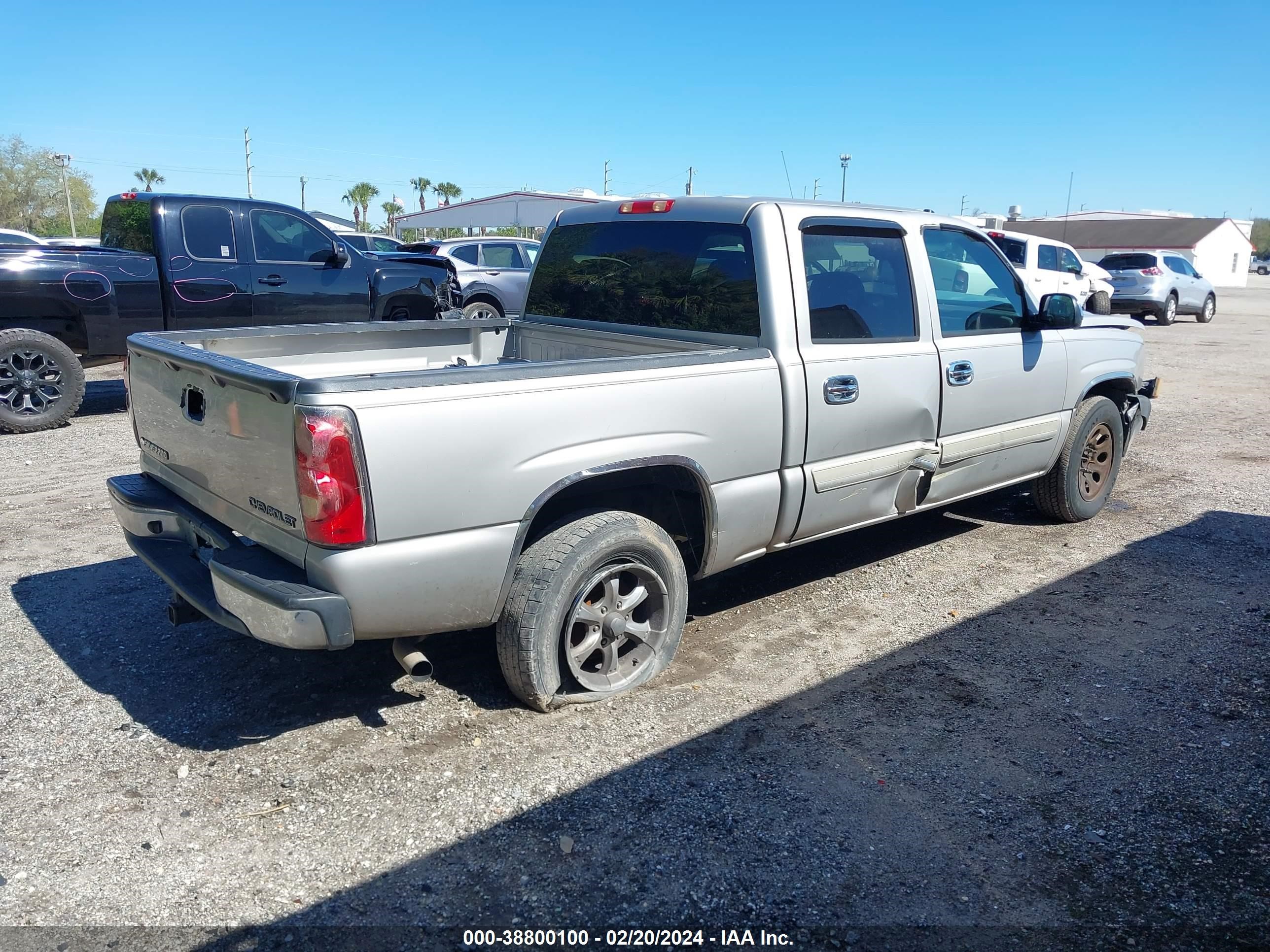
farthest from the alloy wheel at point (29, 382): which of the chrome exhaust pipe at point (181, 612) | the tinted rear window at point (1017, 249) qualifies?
the tinted rear window at point (1017, 249)

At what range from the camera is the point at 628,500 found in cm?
409

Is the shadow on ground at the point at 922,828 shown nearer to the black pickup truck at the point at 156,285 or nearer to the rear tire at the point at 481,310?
the black pickup truck at the point at 156,285

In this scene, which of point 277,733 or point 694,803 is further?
point 277,733

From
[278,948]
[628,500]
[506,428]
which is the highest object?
[506,428]

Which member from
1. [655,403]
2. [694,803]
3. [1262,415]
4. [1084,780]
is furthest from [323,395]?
[1262,415]

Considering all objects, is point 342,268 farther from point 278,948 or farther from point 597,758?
point 278,948

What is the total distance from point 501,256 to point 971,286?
11.3 metres

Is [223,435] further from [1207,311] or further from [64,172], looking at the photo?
[64,172]

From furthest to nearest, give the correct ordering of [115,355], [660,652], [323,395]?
[115,355]
[660,652]
[323,395]

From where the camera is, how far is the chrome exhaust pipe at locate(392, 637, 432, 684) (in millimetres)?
3354

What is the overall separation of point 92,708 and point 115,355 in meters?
5.92

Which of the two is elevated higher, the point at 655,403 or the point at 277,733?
the point at 655,403

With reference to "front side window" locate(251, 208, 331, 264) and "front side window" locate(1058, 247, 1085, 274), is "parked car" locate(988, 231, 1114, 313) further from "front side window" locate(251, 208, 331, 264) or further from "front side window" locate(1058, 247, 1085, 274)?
"front side window" locate(251, 208, 331, 264)

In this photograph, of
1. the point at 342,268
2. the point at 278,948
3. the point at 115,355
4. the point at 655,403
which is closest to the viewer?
the point at 278,948
